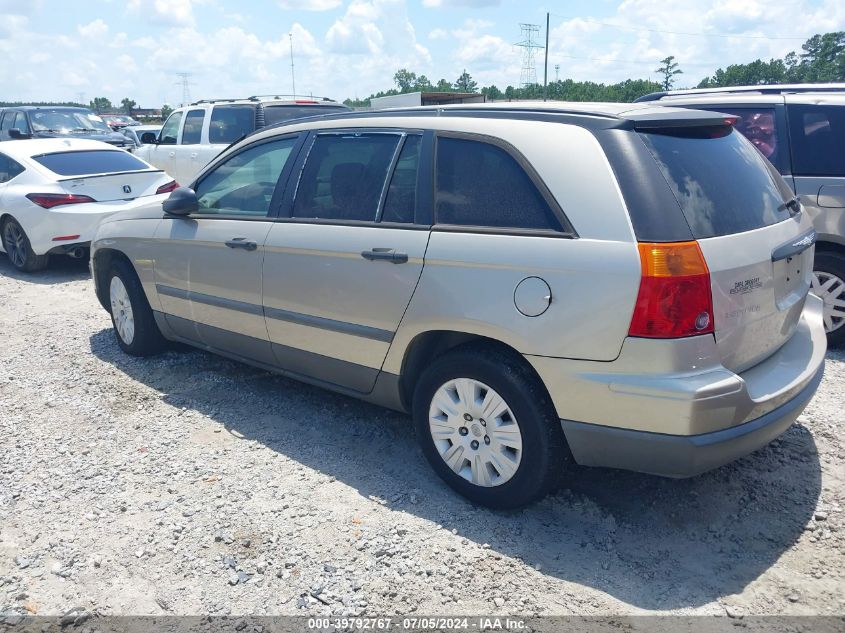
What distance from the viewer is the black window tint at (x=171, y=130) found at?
12.2 m

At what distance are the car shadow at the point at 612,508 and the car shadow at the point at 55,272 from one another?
5.24 m

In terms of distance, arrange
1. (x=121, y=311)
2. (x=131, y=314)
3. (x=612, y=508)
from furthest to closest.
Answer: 1. (x=121, y=311)
2. (x=131, y=314)
3. (x=612, y=508)

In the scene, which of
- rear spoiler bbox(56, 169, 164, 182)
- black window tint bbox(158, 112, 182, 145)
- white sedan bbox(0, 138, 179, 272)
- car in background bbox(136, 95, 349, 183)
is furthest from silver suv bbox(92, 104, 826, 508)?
black window tint bbox(158, 112, 182, 145)

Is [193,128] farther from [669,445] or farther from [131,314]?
[669,445]

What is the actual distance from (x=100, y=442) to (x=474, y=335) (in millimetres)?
2474

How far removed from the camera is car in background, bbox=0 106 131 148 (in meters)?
14.3

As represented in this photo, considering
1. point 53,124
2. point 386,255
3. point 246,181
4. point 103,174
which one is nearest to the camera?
point 386,255

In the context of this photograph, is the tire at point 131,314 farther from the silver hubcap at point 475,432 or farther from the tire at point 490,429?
the silver hubcap at point 475,432

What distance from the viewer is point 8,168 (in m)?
8.95

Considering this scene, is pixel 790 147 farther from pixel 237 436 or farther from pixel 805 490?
pixel 237 436

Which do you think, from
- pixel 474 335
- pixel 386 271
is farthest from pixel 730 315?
pixel 386 271

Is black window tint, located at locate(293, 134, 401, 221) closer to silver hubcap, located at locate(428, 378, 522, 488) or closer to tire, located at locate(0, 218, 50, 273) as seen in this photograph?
silver hubcap, located at locate(428, 378, 522, 488)

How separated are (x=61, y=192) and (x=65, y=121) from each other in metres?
8.10

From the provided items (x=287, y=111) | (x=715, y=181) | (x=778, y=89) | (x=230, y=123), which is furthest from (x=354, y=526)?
(x=230, y=123)
